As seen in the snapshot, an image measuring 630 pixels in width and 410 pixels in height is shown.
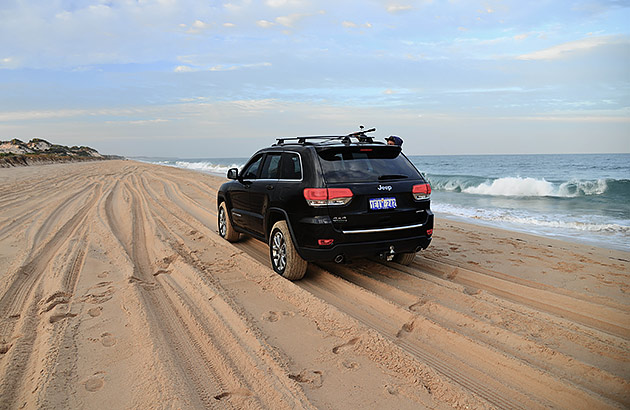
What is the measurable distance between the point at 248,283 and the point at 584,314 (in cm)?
368

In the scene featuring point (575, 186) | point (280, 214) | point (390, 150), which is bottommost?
point (575, 186)

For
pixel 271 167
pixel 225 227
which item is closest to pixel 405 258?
pixel 271 167

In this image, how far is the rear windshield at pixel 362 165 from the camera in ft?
15.8

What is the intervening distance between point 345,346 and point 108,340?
6.74 feet

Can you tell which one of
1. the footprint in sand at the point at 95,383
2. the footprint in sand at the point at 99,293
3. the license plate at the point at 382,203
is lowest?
the footprint in sand at the point at 95,383

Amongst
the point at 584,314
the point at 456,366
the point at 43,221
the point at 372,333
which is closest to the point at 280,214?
the point at 372,333

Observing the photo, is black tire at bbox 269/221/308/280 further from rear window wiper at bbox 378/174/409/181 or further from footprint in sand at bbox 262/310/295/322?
rear window wiper at bbox 378/174/409/181

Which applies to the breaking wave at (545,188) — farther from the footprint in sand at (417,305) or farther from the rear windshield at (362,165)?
the footprint in sand at (417,305)

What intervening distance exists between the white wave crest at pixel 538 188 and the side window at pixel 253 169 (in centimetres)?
1641

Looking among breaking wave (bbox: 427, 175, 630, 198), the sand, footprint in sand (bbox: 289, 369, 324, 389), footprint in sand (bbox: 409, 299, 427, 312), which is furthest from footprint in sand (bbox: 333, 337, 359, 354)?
breaking wave (bbox: 427, 175, 630, 198)

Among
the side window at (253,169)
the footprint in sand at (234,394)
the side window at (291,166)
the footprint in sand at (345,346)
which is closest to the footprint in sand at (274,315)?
the footprint in sand at (345,346)

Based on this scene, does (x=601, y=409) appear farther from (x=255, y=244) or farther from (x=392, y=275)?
(x=255, y=244)

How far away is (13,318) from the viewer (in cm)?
400

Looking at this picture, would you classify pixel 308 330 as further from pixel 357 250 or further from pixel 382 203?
pixel 382 203
